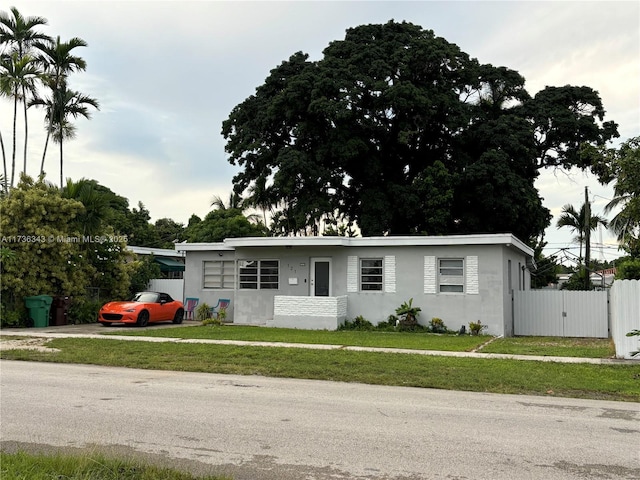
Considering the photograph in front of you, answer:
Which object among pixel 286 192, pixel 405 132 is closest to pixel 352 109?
pixel 405 132

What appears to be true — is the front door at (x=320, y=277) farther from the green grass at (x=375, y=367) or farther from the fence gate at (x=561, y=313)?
the green grass at (x=375, y=367)

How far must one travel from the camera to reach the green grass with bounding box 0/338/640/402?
30.9 ft

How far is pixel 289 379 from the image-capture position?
10.2 metres

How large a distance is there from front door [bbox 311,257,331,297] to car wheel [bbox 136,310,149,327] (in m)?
6.27

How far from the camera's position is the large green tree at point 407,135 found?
27875 millimetres

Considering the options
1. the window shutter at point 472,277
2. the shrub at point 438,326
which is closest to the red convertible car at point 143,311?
the shrub at point 438,326

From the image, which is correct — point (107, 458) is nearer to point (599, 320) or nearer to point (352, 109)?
point (599, 320)

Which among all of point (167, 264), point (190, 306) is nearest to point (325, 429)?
point (190, 306)

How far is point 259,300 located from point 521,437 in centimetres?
1688

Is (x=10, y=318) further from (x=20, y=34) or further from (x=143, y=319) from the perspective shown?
(x=20, y=34)

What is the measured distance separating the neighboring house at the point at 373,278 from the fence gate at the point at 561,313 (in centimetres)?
67

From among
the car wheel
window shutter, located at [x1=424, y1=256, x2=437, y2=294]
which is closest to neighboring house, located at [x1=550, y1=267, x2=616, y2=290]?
A: window shutter, located at [x1=424, y1=256, x2=437, y2=294]

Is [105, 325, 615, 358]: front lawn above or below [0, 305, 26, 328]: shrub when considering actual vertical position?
below

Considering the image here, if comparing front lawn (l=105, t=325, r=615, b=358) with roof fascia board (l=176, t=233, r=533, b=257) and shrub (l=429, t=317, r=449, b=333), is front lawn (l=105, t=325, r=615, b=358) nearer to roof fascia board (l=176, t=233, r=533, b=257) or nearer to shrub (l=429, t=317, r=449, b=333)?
shrub (l=429, t=317, r=449, b=333)
